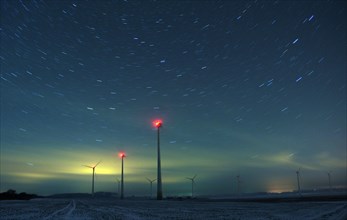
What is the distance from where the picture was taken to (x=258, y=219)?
64.8 feet

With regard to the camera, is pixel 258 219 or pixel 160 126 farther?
pixel 160 126

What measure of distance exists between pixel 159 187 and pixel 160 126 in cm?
2145

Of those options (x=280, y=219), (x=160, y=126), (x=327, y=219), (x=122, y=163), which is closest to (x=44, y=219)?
(x=280, y=219)

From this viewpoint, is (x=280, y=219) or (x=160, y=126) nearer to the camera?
(x=280, y=219)

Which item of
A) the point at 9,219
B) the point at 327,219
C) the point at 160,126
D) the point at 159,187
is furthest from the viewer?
the point at 160,126

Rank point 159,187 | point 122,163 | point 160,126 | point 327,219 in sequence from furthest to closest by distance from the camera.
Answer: point 122,163 < point 160,126 < point 159,187 < point 327,219

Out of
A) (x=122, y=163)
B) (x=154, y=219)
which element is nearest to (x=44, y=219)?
(x=154, y=219)

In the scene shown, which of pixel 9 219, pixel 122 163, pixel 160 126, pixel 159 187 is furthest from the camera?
pixel 122 163

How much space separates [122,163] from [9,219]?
11791 centimetres

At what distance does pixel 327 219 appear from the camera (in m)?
18.9

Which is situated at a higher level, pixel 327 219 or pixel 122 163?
pixel 122 163

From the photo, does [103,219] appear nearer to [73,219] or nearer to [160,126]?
[73,219]

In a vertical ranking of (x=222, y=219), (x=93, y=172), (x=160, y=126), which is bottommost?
(x=222, y=219)

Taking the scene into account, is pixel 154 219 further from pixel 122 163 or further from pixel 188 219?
pixel 122 163
